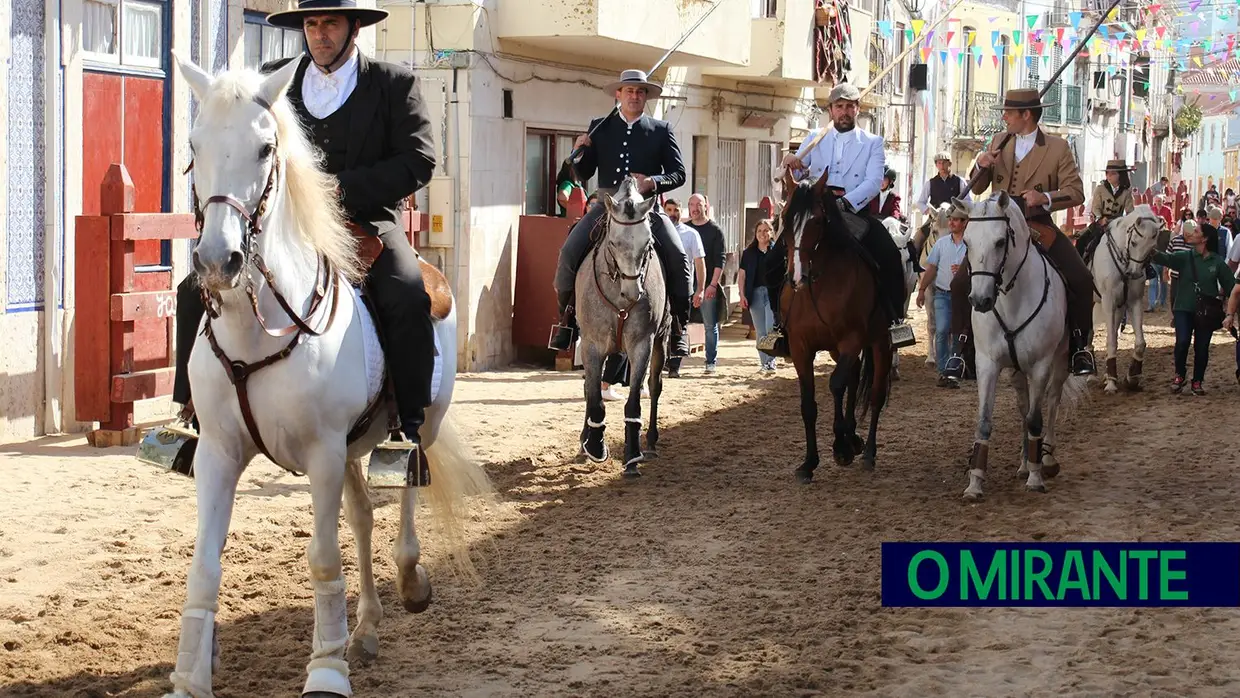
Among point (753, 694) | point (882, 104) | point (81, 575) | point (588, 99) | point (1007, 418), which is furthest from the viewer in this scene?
point (882, 104)

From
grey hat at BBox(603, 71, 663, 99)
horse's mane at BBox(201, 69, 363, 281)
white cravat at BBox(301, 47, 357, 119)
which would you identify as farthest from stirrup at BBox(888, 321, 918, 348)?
horse's mane at BBox(201, 69, 363, 281)

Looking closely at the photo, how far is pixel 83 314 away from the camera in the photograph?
37.6 ft

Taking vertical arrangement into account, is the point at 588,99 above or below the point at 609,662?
above

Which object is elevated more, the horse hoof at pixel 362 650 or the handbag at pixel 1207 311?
the handbag at pixel 1207 311

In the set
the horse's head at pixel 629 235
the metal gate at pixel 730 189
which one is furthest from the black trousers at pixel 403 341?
the metal gate at pixel 730 189

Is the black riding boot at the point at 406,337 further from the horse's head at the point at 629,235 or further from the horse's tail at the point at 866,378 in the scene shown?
the horse's tail at the point at 866,378

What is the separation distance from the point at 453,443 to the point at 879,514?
3393mm

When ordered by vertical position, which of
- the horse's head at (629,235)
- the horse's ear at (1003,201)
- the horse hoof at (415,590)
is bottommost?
the horse hoof at (415,590)

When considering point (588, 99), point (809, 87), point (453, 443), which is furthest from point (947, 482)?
point (809, 87)

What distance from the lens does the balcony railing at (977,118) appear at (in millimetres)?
39906

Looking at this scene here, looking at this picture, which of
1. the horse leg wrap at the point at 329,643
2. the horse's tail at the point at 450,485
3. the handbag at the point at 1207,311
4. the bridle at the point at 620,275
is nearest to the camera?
the horse leg wrap at the point at 329,643

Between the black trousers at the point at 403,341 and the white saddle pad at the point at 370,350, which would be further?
the black trousers at the point at 403,341

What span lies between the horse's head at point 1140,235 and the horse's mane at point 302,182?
1271cm

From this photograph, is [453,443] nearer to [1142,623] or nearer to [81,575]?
[81,575]
